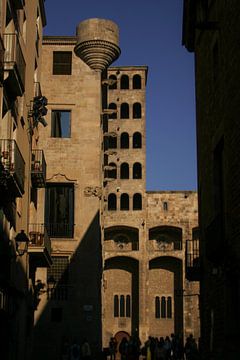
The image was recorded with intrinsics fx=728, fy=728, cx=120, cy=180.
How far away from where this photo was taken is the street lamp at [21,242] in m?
21.6

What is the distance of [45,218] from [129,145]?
31.1m

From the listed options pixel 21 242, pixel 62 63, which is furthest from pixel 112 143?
pixel 21 242

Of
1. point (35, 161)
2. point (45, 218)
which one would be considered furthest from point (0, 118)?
point (45, 218)

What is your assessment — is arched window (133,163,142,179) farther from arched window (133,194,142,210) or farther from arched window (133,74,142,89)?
arched window (133,74,142,89)

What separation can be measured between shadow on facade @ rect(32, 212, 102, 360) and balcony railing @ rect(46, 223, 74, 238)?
1.02m

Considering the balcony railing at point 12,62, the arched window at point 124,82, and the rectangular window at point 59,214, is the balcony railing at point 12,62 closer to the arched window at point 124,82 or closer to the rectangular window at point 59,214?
the rectangular window at point 59,214

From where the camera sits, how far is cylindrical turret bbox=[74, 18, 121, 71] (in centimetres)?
3616

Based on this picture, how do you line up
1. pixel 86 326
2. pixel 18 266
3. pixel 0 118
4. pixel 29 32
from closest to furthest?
pixel 0 118 < pixel 18 266 < pixel 29 32 < pixel 86 326

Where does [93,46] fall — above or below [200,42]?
above

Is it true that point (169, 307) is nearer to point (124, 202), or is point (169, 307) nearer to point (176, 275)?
point (176, 275)

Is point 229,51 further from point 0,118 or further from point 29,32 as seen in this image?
point 29,32

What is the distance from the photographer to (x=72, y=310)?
33469 millimetres

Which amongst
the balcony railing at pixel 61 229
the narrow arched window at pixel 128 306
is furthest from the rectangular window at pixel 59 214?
the narrow arched window at pixel 128 306

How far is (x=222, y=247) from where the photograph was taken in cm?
1513
